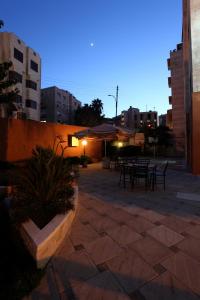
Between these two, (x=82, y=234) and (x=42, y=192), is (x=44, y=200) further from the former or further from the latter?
(x=82, y=234)

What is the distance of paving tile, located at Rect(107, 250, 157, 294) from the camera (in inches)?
89.8

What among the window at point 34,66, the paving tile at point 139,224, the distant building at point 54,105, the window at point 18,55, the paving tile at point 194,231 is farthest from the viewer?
the distant building at point 54,105

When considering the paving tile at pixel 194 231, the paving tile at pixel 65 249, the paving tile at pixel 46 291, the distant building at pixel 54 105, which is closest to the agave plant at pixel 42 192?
the paving tile at pixel 65 249

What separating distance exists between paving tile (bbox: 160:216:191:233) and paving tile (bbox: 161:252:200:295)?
2.74ft

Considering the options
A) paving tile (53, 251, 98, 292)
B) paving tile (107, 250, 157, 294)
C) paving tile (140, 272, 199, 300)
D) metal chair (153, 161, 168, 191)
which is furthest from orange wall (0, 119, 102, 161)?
paving tile (140, 272, 199, 300)

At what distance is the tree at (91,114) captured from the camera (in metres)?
39.5

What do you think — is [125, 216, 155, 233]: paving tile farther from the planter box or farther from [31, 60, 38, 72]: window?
[31, 60, 38, 72]: window

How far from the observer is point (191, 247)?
9.94ft

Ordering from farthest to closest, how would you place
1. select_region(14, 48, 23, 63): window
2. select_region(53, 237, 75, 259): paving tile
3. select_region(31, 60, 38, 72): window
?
select_region(31, 60, 38, 72): window, select_region(14, 48, 23, 63): window, select_region(53, 237, 75, 259): paving tile

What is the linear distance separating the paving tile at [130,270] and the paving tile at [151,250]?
11cm

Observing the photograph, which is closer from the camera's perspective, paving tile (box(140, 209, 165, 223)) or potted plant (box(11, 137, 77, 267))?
potted plant (box(11, 137, 77, 267))

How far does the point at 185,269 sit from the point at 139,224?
1.40 m

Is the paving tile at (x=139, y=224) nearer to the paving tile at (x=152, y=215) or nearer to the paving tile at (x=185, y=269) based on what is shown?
the paving tile at (x=152, y=215)

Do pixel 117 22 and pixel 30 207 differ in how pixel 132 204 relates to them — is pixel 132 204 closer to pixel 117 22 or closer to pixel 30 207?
pixel 30 207
